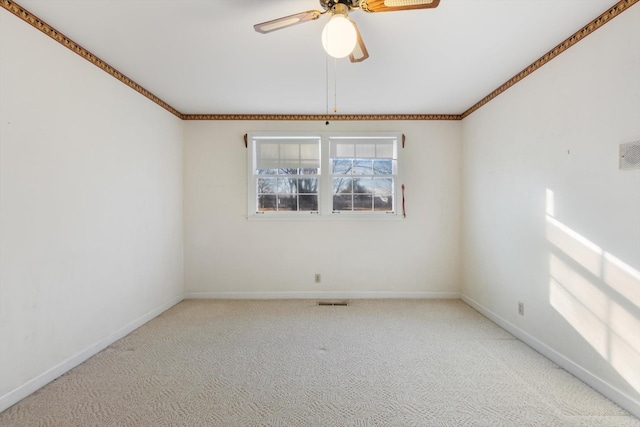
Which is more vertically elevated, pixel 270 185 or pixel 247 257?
pixel 270 185

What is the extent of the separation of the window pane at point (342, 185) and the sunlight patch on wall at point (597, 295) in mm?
2267

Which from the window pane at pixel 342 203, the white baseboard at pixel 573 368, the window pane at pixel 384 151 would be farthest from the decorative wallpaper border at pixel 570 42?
the white baseboard at pixel 573 368

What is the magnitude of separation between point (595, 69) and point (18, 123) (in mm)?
3964

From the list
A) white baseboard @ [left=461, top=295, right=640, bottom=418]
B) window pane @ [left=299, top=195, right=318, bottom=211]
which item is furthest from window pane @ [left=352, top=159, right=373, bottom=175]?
white baseboard @ [left=461, top=295, right=640, bottom=418]

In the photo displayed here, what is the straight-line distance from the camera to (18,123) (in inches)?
74.7

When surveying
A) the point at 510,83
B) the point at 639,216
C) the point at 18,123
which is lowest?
the point at 639,216

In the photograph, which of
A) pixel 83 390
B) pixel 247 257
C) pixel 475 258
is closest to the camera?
pixel 83 390

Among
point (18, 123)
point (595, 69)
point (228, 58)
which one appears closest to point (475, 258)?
point (595, 69)

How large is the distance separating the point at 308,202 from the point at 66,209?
262 cm

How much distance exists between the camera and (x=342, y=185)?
162 inches

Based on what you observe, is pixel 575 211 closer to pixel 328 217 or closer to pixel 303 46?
pixel 303 46

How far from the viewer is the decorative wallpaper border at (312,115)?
1.89m

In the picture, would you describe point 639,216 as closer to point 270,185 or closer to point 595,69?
point 595,69

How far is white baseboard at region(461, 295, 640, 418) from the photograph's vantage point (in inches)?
70.3
